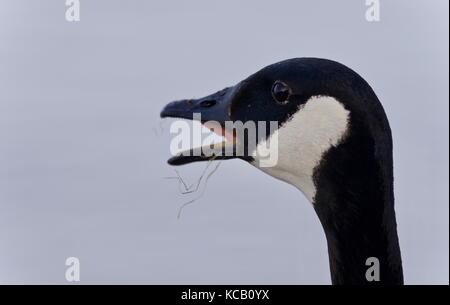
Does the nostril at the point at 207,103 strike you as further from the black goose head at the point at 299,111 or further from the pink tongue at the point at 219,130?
the pink tongue at the point at 219,130

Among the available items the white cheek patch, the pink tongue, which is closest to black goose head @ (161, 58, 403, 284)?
the white cheek patch

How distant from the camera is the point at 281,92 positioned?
14.9 ft

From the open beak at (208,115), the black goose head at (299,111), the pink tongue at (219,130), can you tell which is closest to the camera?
the black goose head at (299,111)

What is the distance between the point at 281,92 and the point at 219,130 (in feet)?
1.45

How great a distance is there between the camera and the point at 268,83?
4.63 m

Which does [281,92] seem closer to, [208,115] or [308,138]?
[308,138]

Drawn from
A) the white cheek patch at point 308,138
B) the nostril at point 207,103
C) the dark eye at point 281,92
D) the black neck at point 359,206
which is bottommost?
the black neck at point 359,206

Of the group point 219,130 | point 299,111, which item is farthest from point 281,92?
point 219,130

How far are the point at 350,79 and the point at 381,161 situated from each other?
439mm

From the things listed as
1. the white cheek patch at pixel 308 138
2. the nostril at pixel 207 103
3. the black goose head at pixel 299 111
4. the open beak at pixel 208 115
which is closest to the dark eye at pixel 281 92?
→ the black goose head at pixel 299 111

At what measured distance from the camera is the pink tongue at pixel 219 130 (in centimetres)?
473

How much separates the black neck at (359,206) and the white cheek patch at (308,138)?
60 millimetres
